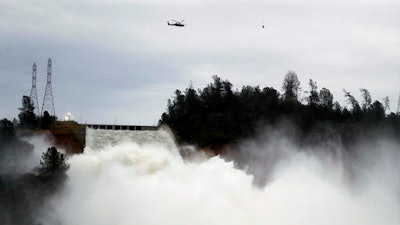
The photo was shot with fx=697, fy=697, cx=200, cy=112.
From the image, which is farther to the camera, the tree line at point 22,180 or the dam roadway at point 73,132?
the dam roadway at point 73,132

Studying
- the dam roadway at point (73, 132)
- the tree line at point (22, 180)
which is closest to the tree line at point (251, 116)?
the dam roadway at point (73, 132)

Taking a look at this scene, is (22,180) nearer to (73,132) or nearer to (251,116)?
(73,132)

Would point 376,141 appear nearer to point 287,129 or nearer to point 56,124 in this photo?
point 287,129

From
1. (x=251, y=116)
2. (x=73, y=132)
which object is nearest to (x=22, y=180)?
(x=73, y=132)

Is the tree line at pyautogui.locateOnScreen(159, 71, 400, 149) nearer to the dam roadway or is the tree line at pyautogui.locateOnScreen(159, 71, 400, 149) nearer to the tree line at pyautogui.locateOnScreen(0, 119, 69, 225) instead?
the dam roadway

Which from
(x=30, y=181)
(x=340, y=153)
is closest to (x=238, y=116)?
(x=340, y=153)

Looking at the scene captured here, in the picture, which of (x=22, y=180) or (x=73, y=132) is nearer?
(x=22, y=180)

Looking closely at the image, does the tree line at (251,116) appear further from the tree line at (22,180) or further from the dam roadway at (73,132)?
the tree line at (22,180)
